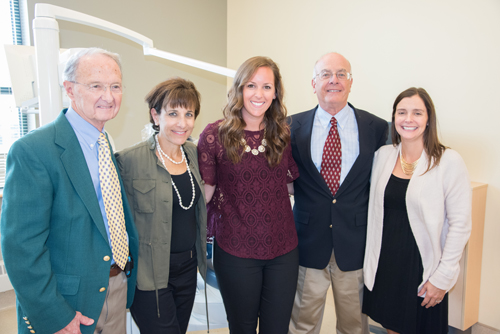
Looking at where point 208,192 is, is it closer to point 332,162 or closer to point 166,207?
point 166,207

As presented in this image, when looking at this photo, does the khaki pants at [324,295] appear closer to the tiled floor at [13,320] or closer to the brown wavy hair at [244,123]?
the brown wavy hair at [244,123]

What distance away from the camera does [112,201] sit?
4.12ft

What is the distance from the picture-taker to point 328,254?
1781 millimetres

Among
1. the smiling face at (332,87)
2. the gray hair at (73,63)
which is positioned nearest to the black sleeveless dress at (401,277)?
the smiling face at (332,87)

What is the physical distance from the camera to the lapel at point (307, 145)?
5.73ft

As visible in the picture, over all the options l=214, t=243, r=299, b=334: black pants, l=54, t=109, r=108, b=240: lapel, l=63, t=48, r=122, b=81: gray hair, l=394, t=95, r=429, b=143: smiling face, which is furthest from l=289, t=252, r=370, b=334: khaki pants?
l=63, t=48, r=122, b=81: gray hair

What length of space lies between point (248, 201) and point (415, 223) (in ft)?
2.67

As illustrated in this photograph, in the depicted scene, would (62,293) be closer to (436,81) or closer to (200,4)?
(436,81)

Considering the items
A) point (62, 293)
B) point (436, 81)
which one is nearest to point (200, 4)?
point (436, 81)

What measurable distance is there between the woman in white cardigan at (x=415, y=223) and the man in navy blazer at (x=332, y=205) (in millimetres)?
79

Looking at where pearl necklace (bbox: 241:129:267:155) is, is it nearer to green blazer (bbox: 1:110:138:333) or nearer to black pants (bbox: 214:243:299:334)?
black pants (bbox: 214:243:299:334)

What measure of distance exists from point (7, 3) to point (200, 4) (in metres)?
2.06

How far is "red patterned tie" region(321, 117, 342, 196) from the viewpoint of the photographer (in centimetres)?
177

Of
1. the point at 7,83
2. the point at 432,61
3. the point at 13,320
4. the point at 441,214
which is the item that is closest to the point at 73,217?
the point at 441,214
